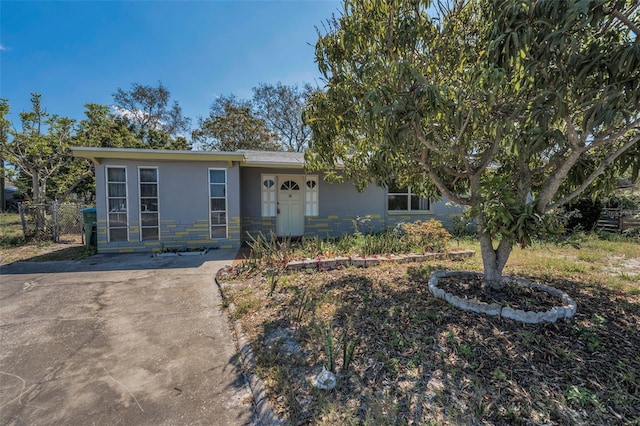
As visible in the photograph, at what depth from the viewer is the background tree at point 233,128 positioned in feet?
65.0

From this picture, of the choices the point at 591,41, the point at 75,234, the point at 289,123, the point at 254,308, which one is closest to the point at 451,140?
the point at 591,41

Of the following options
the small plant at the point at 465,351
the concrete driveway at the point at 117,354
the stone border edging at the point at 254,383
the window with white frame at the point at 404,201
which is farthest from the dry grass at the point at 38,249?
the window with white frame at the point at 404,201

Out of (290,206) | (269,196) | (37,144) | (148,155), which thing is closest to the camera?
(148,155)

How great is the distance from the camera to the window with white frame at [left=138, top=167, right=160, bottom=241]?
743 centimetres

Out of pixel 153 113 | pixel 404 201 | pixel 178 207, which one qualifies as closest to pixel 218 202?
pixel 178 207

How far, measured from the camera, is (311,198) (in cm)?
962

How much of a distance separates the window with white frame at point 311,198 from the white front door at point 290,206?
15 cm

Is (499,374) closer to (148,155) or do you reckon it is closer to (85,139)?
(148,155)

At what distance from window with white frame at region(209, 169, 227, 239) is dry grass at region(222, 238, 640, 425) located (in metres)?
3.69

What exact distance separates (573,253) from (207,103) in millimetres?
21760

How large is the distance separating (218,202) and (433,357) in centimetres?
667

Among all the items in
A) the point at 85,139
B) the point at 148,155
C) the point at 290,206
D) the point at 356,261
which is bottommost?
the point at 356,261

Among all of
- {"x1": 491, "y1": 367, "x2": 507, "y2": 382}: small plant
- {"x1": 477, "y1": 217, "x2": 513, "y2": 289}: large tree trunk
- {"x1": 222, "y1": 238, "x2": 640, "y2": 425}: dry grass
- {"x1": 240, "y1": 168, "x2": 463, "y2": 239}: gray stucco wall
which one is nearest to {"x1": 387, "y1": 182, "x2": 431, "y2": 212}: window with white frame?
{"x1": 240, "y1": 168, "x2": 463, "y2": 239}: gray stucco wall

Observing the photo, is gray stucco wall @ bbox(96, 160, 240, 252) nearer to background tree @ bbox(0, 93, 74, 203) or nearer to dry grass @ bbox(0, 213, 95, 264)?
dry grass @ bbox(0, 213, 95, 264)
